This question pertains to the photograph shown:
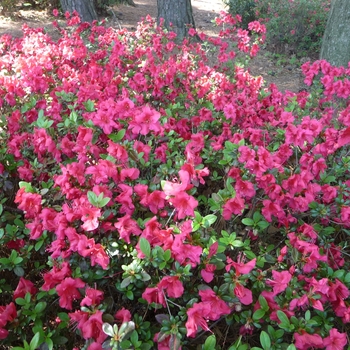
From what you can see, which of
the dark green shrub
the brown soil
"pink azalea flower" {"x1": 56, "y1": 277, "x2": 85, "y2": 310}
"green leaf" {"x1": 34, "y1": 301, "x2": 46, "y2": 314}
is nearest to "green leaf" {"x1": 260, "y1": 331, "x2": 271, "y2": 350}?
"pink azalea flower" {"x1": 56, "y1": 277, "x2": 85, "y2": 310}

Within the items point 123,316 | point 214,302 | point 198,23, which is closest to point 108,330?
point 123,316

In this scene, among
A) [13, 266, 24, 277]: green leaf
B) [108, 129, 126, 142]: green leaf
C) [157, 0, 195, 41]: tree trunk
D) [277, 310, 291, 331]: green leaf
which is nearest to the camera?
[277, 310, 291, 331]: green leaf

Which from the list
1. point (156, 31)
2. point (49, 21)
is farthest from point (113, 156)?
point (49, 21)

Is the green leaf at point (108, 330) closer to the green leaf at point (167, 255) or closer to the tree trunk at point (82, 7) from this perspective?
the green leaf at point (167, 255)

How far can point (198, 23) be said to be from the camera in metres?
10.4

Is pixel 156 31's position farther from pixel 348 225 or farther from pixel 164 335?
pixel 164 335

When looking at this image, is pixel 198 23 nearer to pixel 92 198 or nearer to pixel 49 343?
pixel 92 198

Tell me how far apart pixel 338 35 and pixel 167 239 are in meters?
5.24

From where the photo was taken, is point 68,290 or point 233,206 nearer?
point 68,290

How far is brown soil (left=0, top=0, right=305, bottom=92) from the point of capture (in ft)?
23.0

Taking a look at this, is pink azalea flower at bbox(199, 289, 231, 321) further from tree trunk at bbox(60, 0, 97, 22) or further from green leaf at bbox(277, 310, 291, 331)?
tree trunk at bbox(60, 0, 97, 22)

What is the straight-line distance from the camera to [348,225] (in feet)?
5.82

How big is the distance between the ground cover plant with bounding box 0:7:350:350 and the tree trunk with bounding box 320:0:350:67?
3719mm

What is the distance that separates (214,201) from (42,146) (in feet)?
2.82
